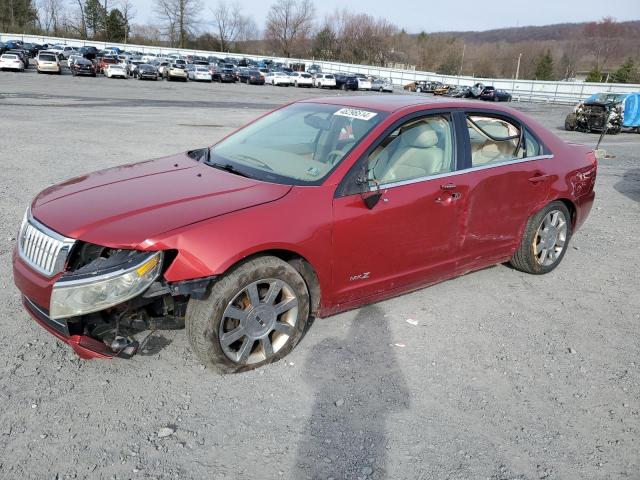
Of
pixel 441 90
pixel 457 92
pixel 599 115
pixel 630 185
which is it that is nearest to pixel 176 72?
pixel 441 90

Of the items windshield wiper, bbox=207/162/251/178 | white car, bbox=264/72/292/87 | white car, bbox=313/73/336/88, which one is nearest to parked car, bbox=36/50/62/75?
white car, bbox=264/72/292/87

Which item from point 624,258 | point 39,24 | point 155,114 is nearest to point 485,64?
point 39,24

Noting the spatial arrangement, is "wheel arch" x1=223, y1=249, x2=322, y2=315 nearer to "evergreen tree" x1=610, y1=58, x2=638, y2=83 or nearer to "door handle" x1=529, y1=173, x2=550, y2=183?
"door handle" x1=529, y1=173, x2=550, y2=183

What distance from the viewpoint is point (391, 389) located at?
3332 mm

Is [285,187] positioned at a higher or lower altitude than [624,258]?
higher

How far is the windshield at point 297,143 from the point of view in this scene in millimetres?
3729

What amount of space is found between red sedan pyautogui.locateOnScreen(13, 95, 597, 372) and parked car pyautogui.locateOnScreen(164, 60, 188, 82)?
4209cm

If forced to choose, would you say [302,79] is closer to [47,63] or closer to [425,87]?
[425,87]

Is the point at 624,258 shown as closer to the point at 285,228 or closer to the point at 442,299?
the point at 442,299

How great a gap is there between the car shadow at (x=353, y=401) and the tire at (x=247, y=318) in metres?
0.29

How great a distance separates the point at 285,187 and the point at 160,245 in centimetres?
93

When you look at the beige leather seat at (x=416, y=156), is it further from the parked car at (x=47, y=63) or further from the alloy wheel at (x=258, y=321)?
the parked car at (x=47, y=63)

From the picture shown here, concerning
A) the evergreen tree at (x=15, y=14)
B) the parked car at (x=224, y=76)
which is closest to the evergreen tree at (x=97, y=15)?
the evergreen tree at (x=15, y=14)

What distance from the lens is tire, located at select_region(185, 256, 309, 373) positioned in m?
3.14
